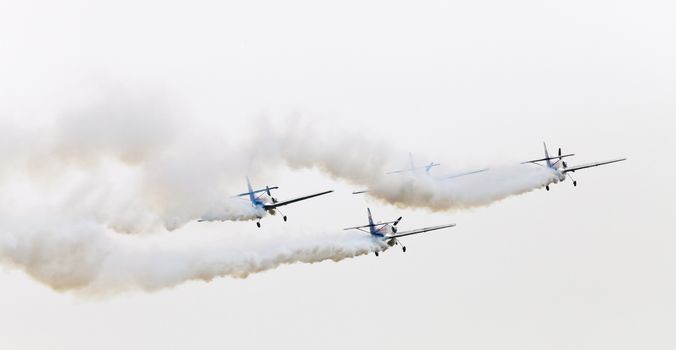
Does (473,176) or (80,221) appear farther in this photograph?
(473,176)

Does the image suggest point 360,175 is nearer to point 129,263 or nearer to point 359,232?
point 359,232

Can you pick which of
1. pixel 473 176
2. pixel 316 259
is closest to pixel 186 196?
pixel 316 259

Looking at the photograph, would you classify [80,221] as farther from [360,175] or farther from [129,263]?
[360,175]

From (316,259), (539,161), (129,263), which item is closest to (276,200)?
(316,259)

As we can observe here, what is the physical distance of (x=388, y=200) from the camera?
78438 mm

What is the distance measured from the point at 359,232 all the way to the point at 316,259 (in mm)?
3855

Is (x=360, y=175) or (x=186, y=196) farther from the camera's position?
(x=360, y=175)

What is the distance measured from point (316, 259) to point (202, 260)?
6027mm

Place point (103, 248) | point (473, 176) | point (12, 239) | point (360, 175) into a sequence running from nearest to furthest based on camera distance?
point (12, 239) < point (103, 248) < point (360, 175) < point (473, 176)

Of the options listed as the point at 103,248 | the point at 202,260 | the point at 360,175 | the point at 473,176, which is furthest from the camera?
the point at 473,176

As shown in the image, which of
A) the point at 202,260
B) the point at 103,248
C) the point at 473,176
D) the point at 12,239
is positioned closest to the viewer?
the point at 12,239

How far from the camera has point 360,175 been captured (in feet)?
254

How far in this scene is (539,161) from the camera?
8412cm

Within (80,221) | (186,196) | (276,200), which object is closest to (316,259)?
(276,200)
